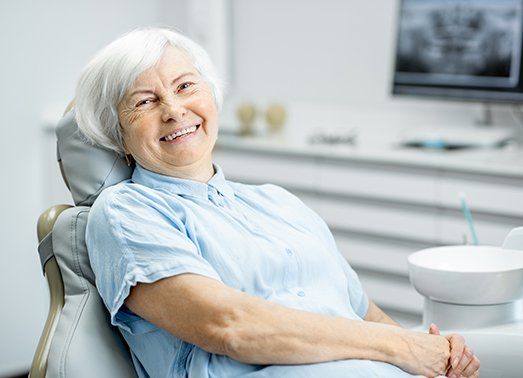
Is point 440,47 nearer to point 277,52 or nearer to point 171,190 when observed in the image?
point 277,52

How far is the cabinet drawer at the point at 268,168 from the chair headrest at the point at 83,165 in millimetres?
1697

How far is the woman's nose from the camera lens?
68.6 inches

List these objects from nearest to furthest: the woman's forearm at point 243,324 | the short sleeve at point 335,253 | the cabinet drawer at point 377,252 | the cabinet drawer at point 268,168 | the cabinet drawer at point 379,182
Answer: the woman's forearm at point 243,324
the short sleeve at point 335,253
the cabinet drawer at point 379,182
the cabinet drawer at point 377,252
the cabinet drawer at point 268,168

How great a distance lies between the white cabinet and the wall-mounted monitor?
0.38 m

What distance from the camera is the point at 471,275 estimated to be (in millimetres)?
1791

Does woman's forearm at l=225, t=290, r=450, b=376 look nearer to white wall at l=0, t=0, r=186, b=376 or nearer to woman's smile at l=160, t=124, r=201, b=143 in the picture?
woman's smile at l=160, t=124, r=201, b=143

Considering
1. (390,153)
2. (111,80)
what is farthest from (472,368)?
(390,153)

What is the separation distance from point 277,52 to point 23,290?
1.56 metres

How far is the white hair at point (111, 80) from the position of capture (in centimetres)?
173

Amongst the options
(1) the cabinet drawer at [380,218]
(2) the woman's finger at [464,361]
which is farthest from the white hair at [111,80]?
(1) the cabinet drawer at [380,218]

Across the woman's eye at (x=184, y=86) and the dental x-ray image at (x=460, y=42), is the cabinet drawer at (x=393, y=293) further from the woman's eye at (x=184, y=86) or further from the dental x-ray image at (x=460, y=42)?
the woman's eye at (x=184, y=86)

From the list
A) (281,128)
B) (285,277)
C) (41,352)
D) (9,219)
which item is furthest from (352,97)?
(41,352)

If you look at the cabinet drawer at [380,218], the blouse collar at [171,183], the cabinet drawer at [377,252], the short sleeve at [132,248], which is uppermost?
the blouse collar at [171,183]

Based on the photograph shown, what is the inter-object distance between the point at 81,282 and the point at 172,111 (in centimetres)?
38
